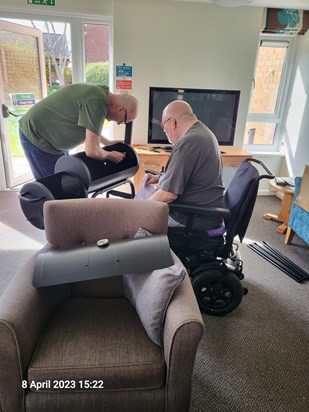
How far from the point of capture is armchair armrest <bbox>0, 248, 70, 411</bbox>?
3.02 feet

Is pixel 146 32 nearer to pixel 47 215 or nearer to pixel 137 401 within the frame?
pixel 47 215

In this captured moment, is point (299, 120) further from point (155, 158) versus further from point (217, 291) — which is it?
point (217, 291)

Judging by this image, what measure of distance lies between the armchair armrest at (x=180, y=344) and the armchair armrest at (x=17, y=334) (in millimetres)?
475

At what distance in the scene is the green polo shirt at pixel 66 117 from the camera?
6.07ft

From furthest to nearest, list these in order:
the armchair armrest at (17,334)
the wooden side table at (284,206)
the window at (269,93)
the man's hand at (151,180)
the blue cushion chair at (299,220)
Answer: the window at (269,93) < the wooden side table at (284,206) < the blue cushion chair at (299,220) < the man's hand at (151,180) < the armchair armrest at (17,334)

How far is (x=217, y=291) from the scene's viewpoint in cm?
171

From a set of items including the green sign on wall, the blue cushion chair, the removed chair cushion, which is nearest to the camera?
the removed chair cushion

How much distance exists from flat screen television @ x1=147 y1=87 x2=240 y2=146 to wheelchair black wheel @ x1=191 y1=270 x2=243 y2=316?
2088 mm

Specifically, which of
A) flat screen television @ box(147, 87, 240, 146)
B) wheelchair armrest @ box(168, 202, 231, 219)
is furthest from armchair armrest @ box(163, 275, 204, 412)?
flat screen television @ box(147, 87, 240, 146)

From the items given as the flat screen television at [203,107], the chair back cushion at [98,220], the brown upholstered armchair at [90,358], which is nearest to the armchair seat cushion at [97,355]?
the brown upholstered armchair at [90,358]

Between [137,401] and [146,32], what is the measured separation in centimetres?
327

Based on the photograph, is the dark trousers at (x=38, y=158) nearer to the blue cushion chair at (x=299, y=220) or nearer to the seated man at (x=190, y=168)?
the seated man at (x=190, y=168)

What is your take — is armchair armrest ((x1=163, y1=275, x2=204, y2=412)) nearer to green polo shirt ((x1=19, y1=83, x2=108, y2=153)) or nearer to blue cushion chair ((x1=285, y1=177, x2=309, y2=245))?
green polo shirt ((x1=19, y1=83, x2=108, y2=153))

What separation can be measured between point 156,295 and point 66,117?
1.43m
